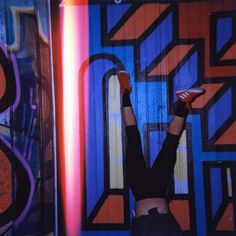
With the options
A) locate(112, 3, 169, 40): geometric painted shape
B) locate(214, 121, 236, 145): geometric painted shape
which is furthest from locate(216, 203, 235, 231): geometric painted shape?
locate(112, 3, 169, 40): geometric painted shape

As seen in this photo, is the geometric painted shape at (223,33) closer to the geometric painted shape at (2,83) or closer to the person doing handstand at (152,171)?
the person doing handstand at (152,171)

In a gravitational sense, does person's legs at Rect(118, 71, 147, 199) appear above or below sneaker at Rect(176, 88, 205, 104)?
below

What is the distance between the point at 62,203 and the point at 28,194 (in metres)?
0.35

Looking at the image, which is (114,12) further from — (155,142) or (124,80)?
(155,142)

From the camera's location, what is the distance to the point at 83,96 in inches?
140

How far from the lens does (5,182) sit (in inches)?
137

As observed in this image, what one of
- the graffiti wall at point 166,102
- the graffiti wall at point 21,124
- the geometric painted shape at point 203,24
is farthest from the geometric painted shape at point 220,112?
the graffiti wall at point 21,124

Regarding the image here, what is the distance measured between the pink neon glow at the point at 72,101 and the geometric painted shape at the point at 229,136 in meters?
1.37

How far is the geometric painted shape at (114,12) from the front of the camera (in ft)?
11.6

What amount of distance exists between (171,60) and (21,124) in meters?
1.60

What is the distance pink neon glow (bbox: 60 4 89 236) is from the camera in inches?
140

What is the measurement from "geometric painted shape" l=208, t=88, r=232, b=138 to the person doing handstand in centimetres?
33

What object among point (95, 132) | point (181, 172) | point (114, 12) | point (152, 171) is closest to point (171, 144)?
point (152, 171)

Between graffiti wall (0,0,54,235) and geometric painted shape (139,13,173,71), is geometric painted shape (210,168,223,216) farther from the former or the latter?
graffiti wall (0,0,54,235)
